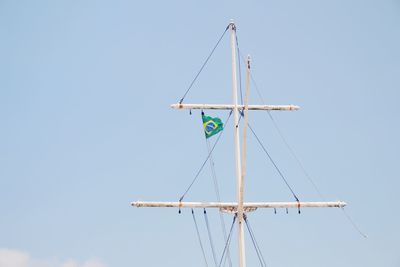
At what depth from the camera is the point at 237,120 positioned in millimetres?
37844

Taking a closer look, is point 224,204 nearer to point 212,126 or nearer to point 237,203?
point 237,203

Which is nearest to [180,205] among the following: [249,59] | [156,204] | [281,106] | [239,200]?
[156,204]

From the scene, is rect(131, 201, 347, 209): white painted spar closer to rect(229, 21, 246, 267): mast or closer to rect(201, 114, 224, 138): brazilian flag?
rect(229, 21, 246, 267): mast

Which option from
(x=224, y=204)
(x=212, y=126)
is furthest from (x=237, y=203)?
(x=212, y=126)

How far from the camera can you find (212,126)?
122 feet

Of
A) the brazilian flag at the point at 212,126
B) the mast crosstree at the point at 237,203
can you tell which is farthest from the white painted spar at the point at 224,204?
the brazilian flag at the point at 212,126

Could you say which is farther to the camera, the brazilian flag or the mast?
the brazilian flag

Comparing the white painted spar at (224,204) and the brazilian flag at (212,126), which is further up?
the brazilian flag at (212,126)

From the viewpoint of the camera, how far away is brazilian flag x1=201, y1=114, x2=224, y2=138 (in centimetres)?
3719

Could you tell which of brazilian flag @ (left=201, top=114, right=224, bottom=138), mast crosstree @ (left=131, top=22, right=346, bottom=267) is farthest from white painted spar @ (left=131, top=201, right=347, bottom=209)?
brazilian flag @ (left=201, top=114, right=224, bottom=138)

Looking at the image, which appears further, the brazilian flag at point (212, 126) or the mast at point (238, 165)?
the brazilian flag at point (212, 126)

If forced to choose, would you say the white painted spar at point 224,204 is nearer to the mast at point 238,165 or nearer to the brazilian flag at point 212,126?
the mast at point 238,165

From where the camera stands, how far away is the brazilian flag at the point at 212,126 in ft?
122

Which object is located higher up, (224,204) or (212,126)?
(212,126)
